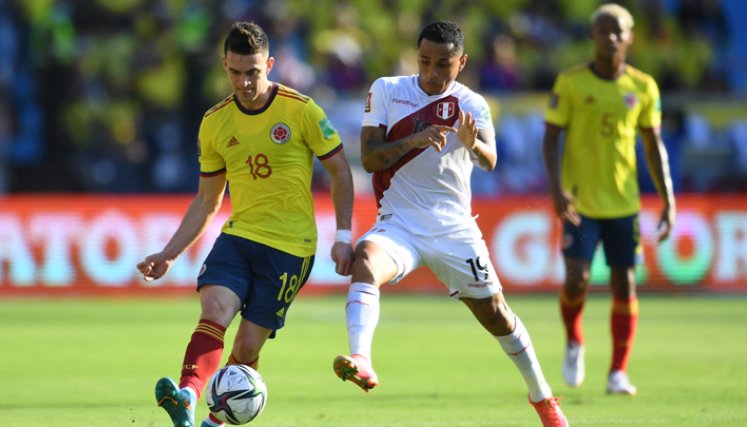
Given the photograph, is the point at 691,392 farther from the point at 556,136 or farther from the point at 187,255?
the point at 187,255

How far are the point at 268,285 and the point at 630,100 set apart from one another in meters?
4.11

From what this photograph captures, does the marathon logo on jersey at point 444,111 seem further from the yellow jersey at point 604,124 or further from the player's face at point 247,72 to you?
the yellow jersey at point 604,124

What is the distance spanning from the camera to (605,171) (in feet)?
33.5

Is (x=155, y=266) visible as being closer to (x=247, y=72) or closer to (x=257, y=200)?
(x=257, y=200)

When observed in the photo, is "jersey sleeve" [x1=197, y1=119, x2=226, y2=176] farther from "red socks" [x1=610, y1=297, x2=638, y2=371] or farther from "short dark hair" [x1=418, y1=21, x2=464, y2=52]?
"red socks" [x1=610, y1=297, x2=638, y2=371]

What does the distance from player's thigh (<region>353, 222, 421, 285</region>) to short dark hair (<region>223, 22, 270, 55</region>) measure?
1.23 metres

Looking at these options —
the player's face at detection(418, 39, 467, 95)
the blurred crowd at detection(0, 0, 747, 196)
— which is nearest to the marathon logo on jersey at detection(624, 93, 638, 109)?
the player's face at detection(418, 39, 467, 95)

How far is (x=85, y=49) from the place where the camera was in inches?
832

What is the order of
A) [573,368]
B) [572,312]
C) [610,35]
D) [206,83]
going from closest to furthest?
[610,35]
[573,368]
[572,312]
[206,83]

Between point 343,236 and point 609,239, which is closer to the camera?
point 343,236

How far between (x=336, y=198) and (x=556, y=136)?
3.35m

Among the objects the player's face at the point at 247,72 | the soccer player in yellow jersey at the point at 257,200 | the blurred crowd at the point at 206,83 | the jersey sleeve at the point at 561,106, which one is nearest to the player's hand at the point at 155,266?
the soccer player in yellow jersey at the point at 257,200

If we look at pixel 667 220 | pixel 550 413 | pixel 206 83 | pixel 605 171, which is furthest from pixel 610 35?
pixel 206 83

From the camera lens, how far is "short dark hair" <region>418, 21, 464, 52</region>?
23.5 feet
